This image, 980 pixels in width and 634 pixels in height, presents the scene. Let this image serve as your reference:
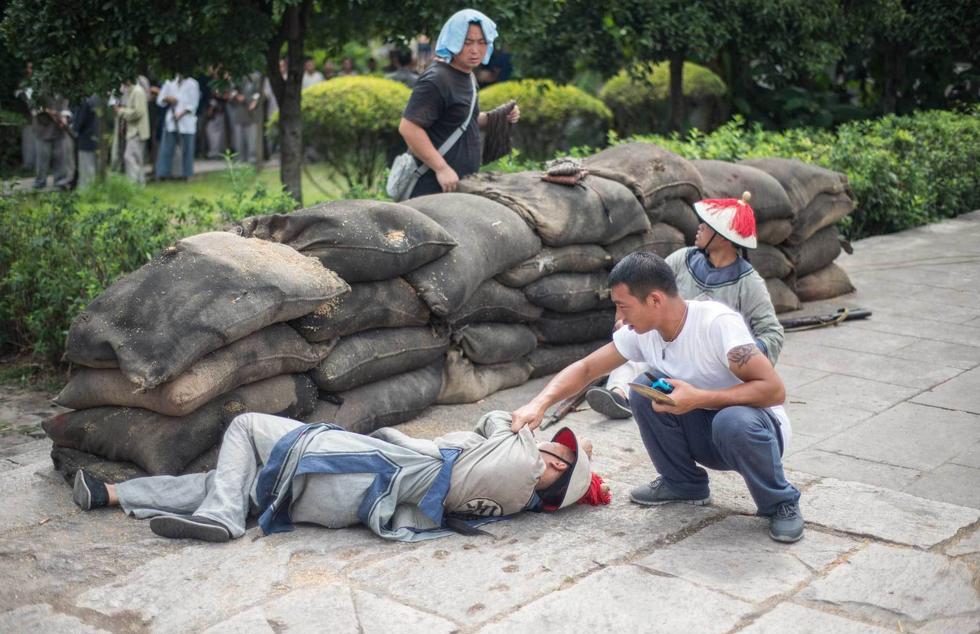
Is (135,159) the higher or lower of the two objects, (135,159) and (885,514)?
the higher

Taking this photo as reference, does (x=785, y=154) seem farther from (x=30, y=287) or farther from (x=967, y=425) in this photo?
(x=30, y=287)

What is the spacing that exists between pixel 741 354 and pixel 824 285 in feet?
14.5

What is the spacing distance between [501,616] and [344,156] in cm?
955

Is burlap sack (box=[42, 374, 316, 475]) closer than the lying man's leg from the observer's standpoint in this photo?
No

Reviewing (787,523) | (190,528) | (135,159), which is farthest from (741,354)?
(135,159)

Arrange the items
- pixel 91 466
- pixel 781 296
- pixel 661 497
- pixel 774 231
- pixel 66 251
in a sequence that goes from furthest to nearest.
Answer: pixel 781 296
pixel 774 231
pixel 66 251
pixel 91 466
pixel 661 497

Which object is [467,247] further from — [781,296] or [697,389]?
[781,296]

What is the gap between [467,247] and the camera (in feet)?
18.8

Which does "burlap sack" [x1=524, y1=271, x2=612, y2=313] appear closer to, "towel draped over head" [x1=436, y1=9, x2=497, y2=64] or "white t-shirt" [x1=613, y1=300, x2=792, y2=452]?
"towel draped over head" [x1=436, y1=9, x2=497, y2=64]

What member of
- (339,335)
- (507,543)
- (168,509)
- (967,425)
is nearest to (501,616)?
(507,543)

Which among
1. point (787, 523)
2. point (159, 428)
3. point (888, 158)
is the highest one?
point (888, 158)

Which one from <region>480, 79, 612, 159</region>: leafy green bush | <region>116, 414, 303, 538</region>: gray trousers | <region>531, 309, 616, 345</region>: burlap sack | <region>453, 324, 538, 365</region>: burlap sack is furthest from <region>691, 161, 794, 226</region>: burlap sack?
<region>480, 79, 612, 159</region>: leafy green bush

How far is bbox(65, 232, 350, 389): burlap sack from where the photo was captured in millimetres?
4441

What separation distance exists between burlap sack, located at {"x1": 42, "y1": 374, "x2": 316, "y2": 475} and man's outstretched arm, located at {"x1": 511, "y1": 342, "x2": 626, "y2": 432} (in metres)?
1.17
